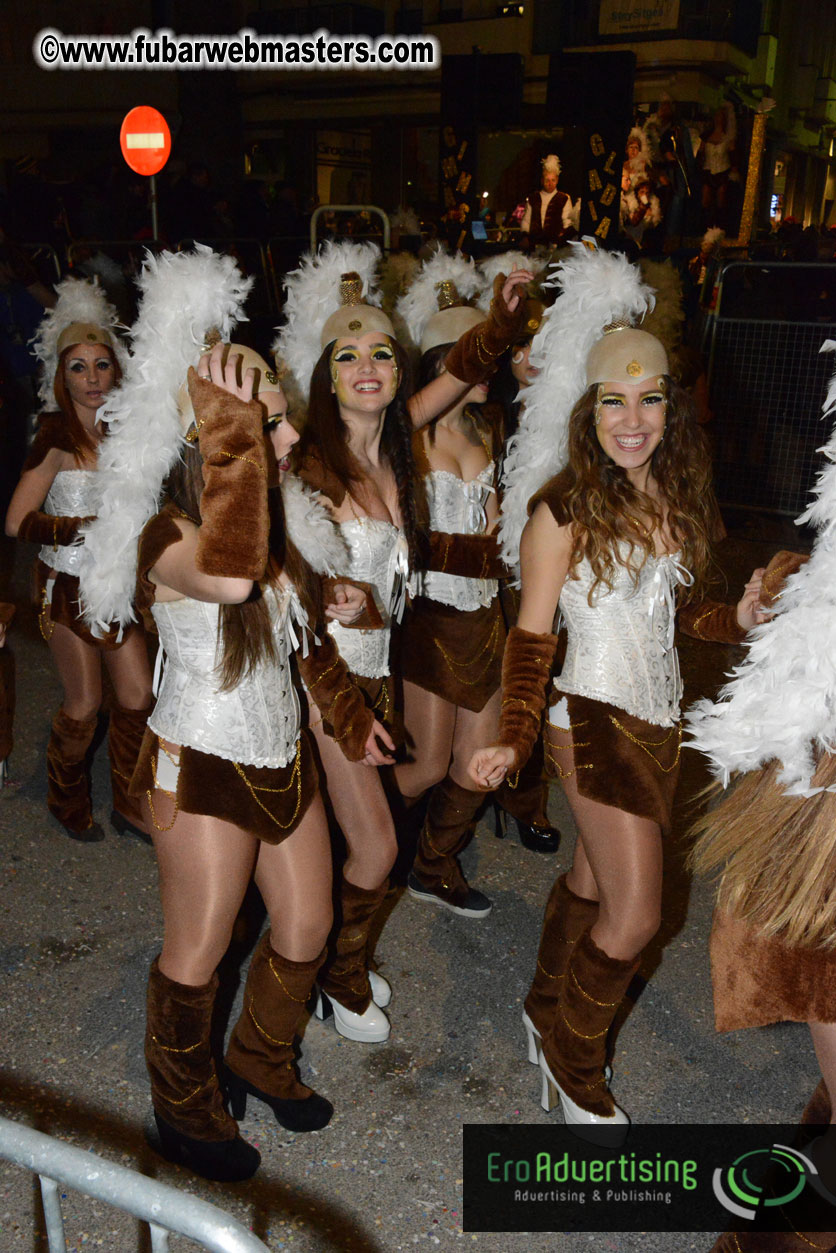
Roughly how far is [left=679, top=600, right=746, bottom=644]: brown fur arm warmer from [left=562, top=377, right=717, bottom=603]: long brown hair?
0.05 meters

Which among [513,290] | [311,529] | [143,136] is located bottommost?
[311,529]

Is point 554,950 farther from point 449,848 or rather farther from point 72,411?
point 72,411

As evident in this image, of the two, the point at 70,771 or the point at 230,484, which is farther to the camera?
the point at 70,771

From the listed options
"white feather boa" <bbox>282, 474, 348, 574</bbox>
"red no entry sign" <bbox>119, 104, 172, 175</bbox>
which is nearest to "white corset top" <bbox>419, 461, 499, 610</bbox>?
"white feather boa" <bbox>282, 474, 348, 574</bbox>

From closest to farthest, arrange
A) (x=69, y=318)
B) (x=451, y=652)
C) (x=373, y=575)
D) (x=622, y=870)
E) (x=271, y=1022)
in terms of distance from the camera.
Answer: (x=622, y=870)
(x=271, y=1022)
(x=373, y=575)
(x=451, y=652)
(x=69, y=318)

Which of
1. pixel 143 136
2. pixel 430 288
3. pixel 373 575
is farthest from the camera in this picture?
pixel 143 136

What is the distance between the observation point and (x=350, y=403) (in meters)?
3.31

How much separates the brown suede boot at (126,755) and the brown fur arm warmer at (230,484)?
220 cm

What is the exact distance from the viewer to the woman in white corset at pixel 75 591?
420 cm

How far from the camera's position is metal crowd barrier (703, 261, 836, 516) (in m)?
8.18

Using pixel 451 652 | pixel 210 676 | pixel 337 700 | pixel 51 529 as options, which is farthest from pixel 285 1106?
pixel 51 529

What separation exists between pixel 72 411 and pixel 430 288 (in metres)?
1.55

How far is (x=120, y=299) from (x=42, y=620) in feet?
18.8

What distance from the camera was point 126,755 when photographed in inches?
172
